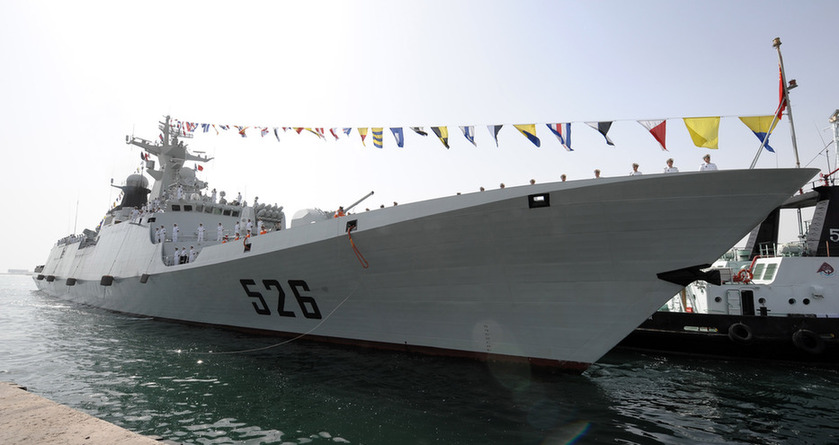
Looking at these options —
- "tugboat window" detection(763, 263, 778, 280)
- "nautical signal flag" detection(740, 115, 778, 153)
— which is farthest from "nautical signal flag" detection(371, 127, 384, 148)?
"tugboat window" detection(763, 263, 778, 280)

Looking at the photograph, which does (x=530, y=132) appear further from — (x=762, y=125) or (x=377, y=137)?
(x=377, y=137)

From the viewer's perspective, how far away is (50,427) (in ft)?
11.1

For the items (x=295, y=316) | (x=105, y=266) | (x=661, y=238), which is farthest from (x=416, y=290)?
(x=105, y=266)

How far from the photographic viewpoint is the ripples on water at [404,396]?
15.7ft

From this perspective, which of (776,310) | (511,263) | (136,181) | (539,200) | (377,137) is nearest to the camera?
(539,200)

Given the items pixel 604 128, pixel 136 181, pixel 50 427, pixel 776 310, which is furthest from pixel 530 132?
pixel 136 181

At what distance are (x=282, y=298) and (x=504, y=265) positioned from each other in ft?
18.2

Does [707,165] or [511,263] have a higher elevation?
[707,165]

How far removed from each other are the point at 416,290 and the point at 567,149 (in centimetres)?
389

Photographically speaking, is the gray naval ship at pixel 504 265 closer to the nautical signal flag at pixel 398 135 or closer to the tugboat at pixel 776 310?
the nautical signal flag at pixel 398 135

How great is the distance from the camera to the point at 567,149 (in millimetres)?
7598

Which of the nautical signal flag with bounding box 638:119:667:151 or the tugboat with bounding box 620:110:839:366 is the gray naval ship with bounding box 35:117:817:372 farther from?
the tugboat with bounding box 620:110:839:366

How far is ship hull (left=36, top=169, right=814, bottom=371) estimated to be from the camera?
5852mm

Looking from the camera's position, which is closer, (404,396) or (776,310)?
(404,396)
